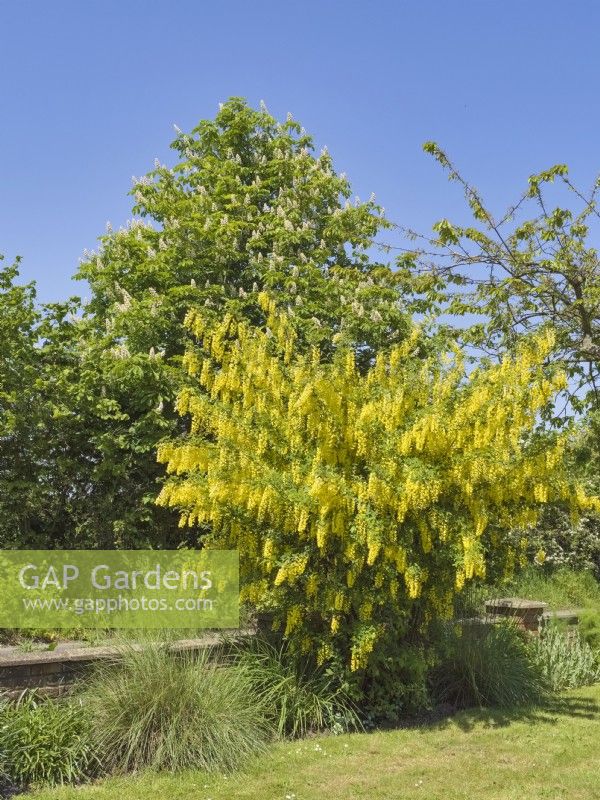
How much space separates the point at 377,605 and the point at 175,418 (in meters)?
4.03

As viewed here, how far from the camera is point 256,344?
680 centimetres

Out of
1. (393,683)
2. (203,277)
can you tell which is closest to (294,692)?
(393,683)

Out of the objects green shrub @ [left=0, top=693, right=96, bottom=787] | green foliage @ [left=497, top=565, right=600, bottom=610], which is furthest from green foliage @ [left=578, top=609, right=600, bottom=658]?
green shrub @ [left=0, top=693, right=96, bottom=787]

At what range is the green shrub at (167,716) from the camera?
5.13 metres

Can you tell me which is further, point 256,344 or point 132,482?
point 132,482

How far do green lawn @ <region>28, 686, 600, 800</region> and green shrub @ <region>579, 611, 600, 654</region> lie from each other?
2387 millimetres

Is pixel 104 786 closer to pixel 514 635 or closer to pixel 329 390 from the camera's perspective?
pixel 329 390

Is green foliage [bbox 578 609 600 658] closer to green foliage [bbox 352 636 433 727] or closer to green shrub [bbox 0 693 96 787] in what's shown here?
green foliage [bbox 352 636 433 727]

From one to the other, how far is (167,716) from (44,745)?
0.80 meters

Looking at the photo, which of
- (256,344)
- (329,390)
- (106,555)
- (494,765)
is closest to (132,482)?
(106,555)

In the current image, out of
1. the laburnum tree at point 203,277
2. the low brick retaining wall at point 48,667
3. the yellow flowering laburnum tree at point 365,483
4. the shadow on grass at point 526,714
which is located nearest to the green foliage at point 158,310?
the laburnum tree at point 203,277

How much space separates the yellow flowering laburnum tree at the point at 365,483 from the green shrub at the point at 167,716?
813mm

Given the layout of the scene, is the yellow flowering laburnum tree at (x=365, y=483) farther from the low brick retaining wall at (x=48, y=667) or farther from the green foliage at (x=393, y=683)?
the low brick retaining wall at (x=48, y=667)

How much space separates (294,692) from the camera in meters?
6.02
